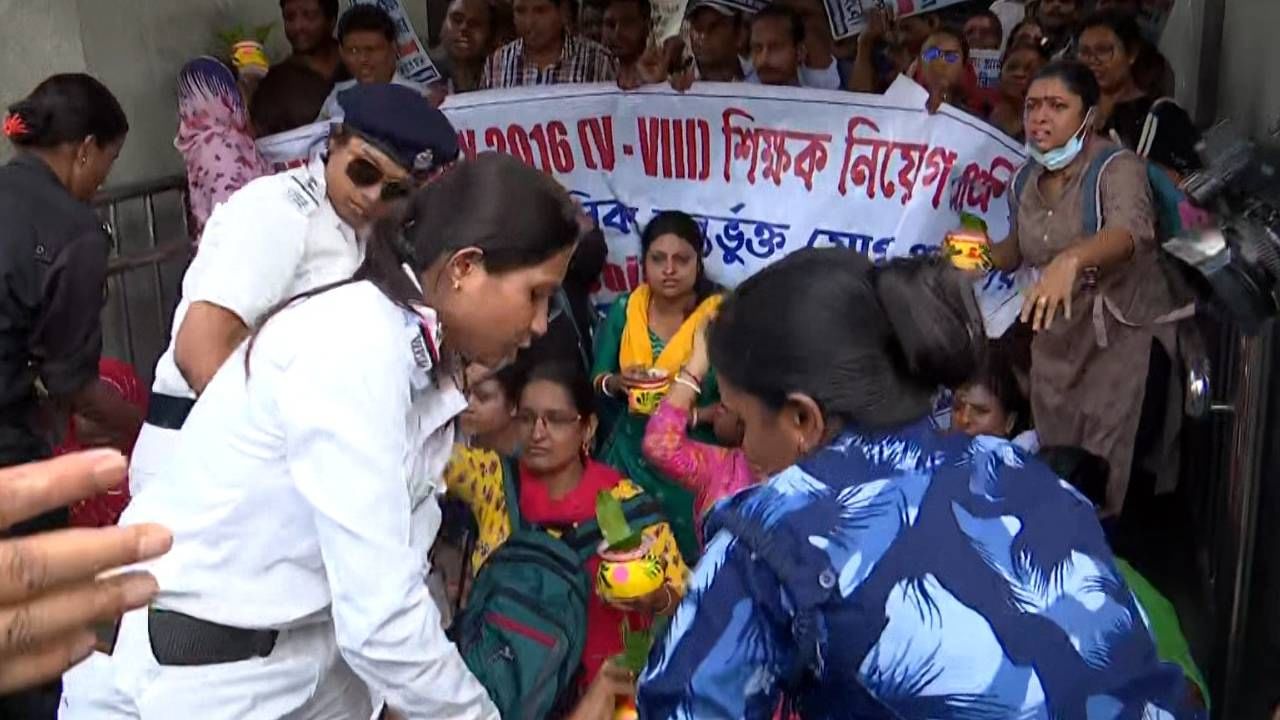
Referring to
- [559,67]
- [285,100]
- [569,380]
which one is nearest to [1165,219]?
[569,380]

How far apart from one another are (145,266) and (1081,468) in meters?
3.00

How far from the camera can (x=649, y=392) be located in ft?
11.1

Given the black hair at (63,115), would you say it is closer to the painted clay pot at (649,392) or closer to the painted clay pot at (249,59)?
the painted clay pot at (649,392)

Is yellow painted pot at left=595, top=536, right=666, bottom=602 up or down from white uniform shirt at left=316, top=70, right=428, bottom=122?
down

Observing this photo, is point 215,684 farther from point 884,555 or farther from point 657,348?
point 657,348

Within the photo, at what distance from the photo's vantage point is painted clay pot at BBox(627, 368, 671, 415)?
3385 mm

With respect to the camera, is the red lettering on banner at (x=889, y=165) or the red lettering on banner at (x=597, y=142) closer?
the red lettering on banner at (x=889, y=165)

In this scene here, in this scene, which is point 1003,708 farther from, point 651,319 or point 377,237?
point 651,319

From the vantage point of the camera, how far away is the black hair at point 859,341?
1.39 meters

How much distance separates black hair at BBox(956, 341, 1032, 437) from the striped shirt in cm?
190

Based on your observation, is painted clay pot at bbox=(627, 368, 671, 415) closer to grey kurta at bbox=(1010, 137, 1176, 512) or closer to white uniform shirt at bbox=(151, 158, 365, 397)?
white uniform shirt at bbox=(151, 158, 365, 397)

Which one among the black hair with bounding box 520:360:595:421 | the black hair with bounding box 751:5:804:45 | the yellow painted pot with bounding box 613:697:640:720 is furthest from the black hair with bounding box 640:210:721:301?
the yellow painted pot with bounding box 613:697:640:720

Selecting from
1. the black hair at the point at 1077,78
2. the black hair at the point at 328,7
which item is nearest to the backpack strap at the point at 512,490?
the black hair at the point at 1077,78

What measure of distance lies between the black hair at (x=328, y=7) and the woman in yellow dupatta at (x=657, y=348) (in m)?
1.92
